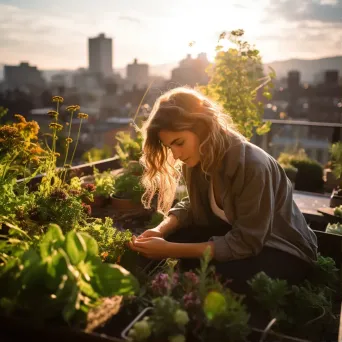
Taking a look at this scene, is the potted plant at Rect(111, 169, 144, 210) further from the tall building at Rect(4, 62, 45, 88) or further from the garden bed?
the tall building at Rect(4, 62, 45, 88)

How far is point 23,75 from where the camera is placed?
4062 cm

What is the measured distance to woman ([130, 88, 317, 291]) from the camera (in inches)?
68.6

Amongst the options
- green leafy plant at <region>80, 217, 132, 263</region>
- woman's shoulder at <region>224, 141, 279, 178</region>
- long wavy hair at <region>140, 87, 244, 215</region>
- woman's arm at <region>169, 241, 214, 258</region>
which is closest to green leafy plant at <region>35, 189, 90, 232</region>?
green leafy plant at <region>80, 217, 132, 263</region>

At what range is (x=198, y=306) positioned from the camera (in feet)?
4.21

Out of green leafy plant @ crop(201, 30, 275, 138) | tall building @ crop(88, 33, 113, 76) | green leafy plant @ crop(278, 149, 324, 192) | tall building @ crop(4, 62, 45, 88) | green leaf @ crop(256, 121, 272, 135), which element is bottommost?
green leafy plant @ crop(278, 149, 324, 192)

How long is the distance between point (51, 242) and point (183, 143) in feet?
2.64

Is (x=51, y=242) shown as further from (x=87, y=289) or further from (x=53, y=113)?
(x=53, y=113)

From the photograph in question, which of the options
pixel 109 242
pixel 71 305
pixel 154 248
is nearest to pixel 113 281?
pixel 71 305

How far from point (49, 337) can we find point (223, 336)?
1.84ft

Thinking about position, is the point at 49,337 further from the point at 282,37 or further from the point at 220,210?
the point at 282,37

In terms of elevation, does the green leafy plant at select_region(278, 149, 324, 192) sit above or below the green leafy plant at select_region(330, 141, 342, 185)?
below

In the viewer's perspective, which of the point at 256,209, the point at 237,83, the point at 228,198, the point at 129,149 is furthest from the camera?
the point at 129,149

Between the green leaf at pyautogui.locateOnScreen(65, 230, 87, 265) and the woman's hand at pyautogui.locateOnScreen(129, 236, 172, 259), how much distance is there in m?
0.54

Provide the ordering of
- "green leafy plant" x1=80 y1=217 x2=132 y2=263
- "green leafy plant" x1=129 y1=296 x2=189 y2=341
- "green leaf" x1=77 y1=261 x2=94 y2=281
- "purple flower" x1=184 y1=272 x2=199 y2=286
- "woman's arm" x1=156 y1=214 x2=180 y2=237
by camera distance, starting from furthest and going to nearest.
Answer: "woman's arm" x1=156 y1=214 x2=180 y2=237 < "green leafy plant" x1=80 y1=217 x2=132 y2=263 < "purple flower" x1=184 y1=272 x2=199 y2=286 < "green leaf" x1=77 y1=261 x2=94 y2=281 < "green leafy plant" x1=129 y1=296 x2=189 y2=341
